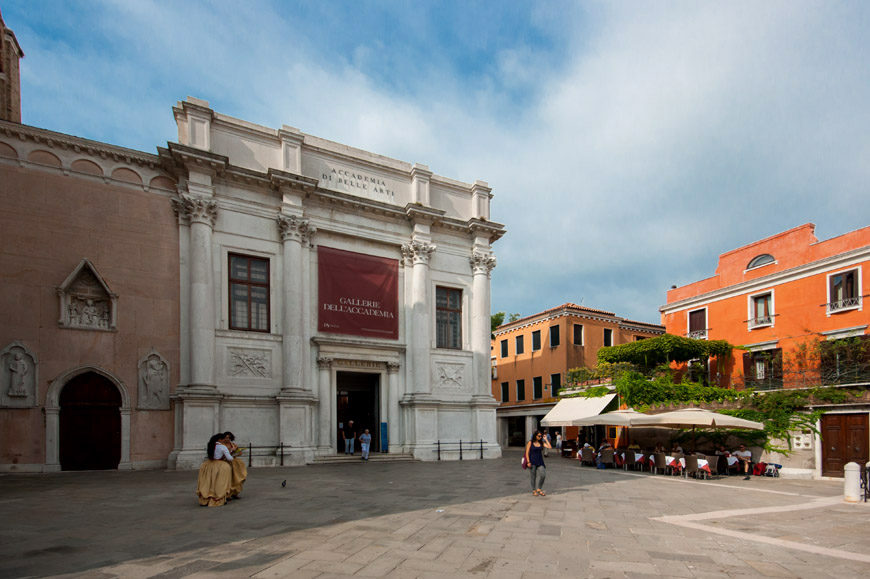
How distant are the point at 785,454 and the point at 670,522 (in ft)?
37.3

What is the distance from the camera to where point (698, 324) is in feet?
88.9

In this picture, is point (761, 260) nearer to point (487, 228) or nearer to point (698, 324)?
point (698, 324)

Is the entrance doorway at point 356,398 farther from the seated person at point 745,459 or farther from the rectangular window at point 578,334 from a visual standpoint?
the rectangular window at point 578,334

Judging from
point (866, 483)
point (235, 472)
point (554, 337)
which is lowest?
point (866, 483)

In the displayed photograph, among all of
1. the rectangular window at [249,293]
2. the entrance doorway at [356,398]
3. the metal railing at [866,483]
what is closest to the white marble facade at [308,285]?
the rectangular window at [249,293]

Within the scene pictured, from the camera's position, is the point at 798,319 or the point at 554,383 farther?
the point at 554,383

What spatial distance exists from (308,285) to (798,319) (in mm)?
19230

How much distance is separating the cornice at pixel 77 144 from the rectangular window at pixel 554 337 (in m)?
23.7

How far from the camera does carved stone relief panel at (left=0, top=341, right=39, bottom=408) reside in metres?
14.8

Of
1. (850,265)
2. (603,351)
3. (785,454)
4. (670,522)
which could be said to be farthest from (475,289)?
(670,522)

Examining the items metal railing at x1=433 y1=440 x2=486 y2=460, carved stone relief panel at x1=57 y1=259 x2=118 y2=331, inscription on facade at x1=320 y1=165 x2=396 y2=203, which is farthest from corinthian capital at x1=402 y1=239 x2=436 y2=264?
carved stone relief panel at x1=57 y1=259 x2=118 y2=331

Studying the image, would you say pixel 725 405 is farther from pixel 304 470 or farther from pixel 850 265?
pixel 304 470

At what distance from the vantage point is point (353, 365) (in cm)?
2042

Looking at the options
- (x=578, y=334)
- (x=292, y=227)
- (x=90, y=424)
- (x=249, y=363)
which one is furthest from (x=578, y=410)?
(x=90, y=424)
